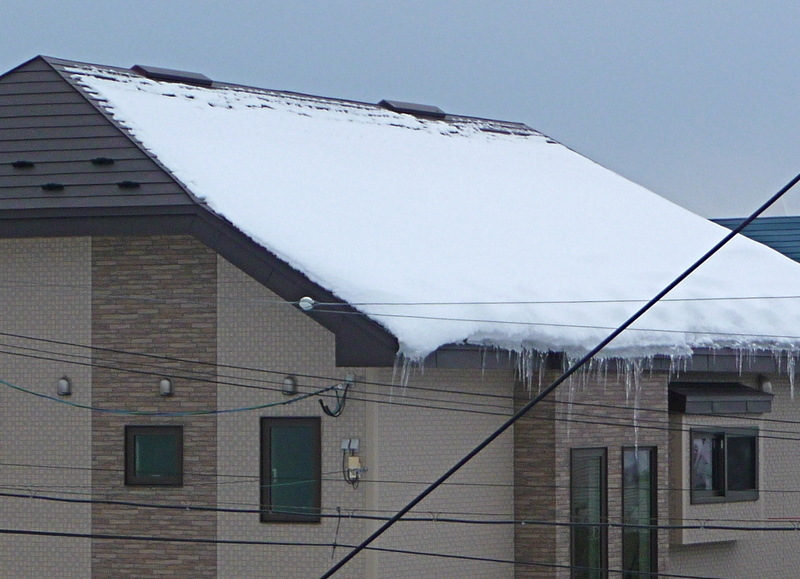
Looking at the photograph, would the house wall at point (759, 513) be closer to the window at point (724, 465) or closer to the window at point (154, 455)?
the window at point (724, 465)

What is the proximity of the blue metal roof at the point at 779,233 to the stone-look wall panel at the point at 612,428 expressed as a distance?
8398 millimetres

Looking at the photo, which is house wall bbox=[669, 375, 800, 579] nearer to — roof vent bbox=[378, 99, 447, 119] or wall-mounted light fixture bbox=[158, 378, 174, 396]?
wall-mounted light fixture bbox=[158, 378, 174, 396]

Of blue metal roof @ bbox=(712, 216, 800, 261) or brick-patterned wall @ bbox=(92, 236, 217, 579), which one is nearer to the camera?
brick-patterned wall @ bbox=(92, 236, 217, 579)

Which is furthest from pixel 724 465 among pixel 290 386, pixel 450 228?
pixel 290 386

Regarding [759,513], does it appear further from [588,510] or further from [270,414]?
[270,414]

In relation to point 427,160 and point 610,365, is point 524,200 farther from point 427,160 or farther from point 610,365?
point 610,365

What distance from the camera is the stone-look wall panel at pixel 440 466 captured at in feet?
40.0

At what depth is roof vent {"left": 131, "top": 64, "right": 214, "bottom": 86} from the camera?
17781 mm

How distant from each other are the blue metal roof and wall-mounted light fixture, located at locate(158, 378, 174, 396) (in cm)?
1254

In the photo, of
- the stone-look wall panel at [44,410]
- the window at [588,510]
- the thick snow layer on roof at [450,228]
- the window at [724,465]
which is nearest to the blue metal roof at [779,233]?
the thick snow layer on roof at [450,228]

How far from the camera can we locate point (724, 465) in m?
14.6

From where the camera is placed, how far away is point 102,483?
42.0 feet

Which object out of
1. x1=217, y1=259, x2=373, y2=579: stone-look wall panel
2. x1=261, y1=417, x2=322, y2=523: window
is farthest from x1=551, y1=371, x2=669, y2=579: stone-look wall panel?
x1=261, y1=417, x2=322, y2=523: window

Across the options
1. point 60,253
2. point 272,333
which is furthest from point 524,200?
point 60,253
